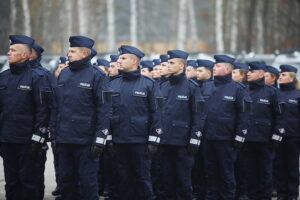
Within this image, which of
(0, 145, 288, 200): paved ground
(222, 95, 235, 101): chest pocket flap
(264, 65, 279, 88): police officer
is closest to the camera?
(222, 95, 235, 101): chest pocket flap

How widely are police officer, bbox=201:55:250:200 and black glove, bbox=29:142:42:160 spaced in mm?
2849

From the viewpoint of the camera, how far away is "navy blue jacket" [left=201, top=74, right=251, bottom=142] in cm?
1260

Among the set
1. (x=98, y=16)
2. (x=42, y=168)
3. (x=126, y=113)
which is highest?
(x=98, y=16)

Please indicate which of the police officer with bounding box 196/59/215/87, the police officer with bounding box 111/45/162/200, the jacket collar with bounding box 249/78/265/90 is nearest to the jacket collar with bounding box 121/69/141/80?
the police officer with bounding box 111/45/162/200

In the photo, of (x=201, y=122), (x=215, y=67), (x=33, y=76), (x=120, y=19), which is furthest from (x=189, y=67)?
(x=120, y=19)

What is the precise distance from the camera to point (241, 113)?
12.7m

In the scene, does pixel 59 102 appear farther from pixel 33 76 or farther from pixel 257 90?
pixel 257 90

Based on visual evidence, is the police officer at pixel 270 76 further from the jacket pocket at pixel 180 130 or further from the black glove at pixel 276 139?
the jacket pocket at pixel 180 130

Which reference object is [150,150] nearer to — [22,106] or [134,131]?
[134,131]

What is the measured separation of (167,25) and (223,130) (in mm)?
63377

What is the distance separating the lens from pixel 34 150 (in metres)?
10.7

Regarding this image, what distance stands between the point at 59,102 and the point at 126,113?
1.03 meters

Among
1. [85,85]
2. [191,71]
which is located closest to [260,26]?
[191,71]

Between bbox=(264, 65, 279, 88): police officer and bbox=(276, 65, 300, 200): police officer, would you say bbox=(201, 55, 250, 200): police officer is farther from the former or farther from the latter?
bbox=(264, 65, 279, 88): police officer
